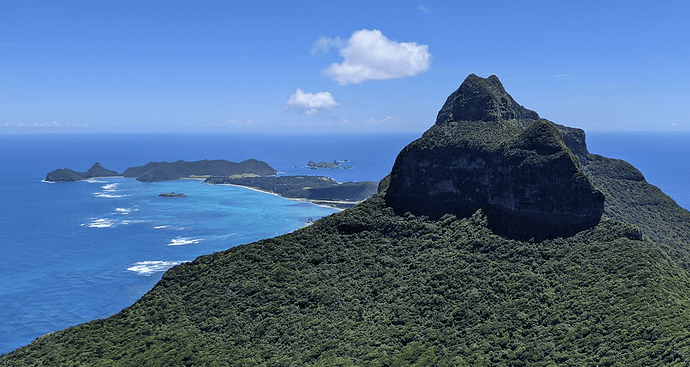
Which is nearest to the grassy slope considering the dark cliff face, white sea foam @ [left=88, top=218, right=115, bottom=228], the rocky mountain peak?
the dark cliff face

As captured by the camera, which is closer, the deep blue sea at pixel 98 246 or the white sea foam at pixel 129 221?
the deep blue sea at pixel 98 246

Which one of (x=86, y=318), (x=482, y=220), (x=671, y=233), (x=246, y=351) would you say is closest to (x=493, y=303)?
(x=482, y=220)

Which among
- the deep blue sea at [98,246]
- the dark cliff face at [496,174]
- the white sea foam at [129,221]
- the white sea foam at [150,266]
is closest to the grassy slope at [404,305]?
the dark cliff face at [496,174]

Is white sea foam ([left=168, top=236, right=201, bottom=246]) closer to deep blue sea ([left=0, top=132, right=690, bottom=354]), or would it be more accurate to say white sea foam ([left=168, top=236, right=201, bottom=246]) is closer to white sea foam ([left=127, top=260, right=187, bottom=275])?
deep blue sea ([left=0, top=132, right=690, bottom=354])

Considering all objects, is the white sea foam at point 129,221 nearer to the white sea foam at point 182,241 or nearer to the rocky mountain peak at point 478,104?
the white sea foam at point 182,241

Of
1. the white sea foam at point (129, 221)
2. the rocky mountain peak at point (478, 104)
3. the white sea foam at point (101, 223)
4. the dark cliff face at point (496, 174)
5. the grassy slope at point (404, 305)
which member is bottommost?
the white sea foam at point (101, 223)
